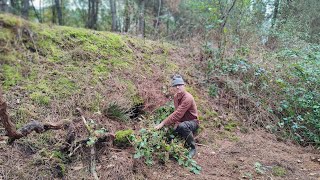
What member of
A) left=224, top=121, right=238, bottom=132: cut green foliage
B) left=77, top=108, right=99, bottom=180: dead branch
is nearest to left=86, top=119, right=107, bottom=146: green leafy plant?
left=77, top=108, right=99, bottom=180: dead branch

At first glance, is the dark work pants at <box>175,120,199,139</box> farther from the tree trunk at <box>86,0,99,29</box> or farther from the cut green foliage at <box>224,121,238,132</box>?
the tree trunk at <box>86,0,99,29</box>

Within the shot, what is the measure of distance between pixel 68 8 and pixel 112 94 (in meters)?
12.3

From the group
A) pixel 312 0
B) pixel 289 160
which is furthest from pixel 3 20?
pixel 312 0

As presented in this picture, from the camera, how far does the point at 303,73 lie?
6711 millimetres

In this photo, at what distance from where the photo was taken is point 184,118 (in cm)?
493

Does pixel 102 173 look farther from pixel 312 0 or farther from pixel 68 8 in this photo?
pixel 68 8

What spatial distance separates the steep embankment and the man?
43 cm

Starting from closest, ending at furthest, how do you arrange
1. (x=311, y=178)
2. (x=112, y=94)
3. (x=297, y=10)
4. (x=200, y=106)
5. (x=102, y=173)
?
(x=102, y=173) < (x=311, y=178) < (x=112, y=94) < (x=200, y=106) < (x=297, y=10)

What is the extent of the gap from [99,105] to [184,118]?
162 centimetres

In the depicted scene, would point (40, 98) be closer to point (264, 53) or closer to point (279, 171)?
point (279, 171)

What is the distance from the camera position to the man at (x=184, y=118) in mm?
4644

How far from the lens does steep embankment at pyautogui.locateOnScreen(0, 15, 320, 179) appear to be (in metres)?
3.65

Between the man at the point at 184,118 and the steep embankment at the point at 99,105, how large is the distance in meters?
0.43

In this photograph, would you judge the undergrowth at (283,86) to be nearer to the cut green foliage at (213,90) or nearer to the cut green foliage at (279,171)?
the cut green foliage at (213,90)
